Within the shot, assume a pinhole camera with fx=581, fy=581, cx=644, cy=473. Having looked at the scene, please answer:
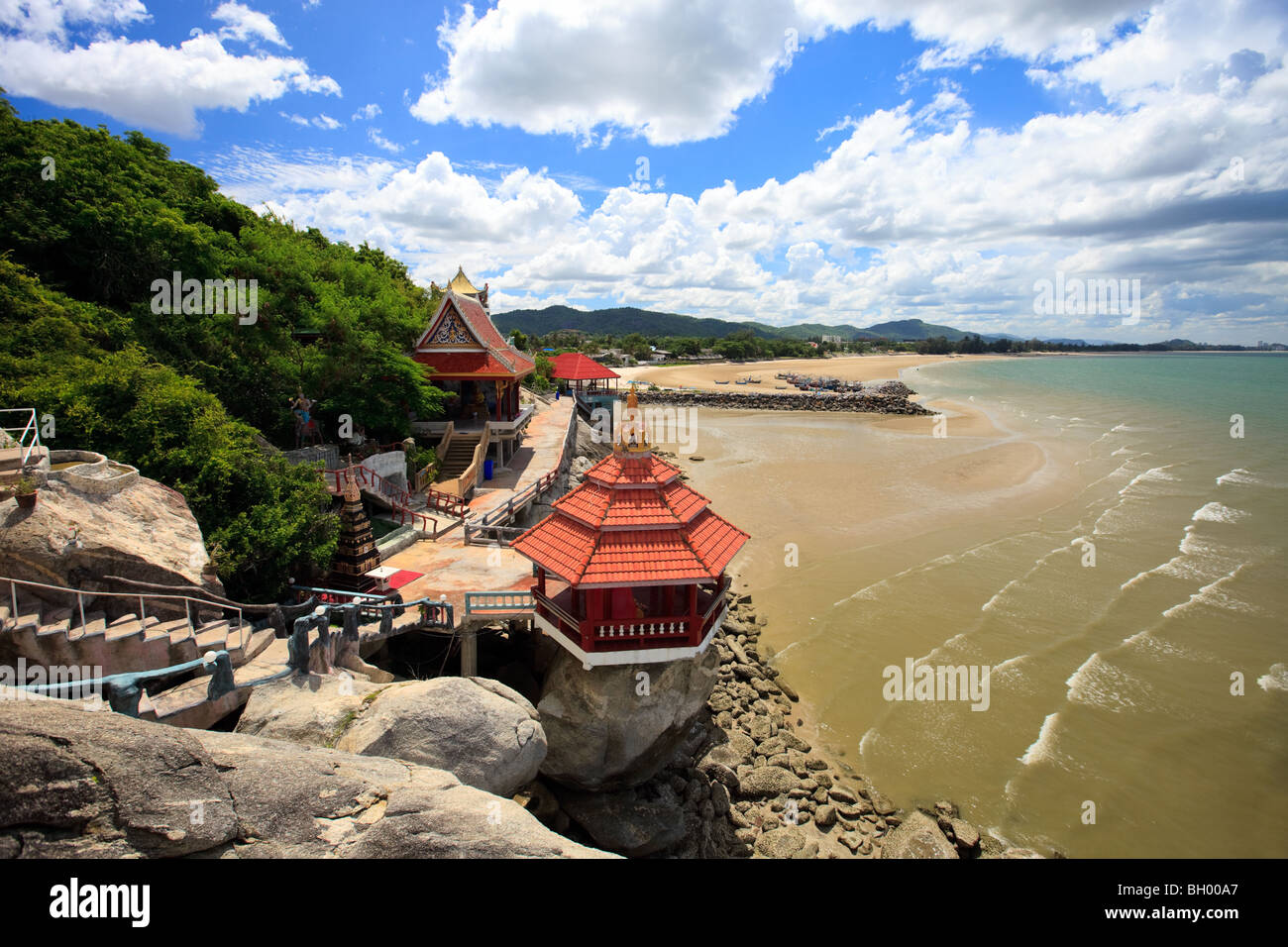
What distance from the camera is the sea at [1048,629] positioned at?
13.9 metres

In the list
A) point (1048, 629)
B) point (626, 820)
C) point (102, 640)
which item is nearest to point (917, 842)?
point (626, 820)

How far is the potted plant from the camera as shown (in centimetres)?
988

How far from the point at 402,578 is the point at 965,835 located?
1458 cm

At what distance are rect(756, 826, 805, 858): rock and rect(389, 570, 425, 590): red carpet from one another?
10.4 meters

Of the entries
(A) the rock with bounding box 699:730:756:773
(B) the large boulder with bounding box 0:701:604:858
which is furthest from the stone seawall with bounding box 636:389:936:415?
(B) the large boulder with bounding box 0:701:604:858

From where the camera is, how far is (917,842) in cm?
1238

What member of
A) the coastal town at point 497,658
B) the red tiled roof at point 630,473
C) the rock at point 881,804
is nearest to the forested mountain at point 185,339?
the coastal town at point 497,658

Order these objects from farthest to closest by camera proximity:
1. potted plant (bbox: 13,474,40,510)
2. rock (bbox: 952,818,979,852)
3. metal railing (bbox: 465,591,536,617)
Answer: metal railing (bbox: 465,591,536,617) → rock (bbox: 952,818,979,852) → potted plant (bbox: 13,474,40,510)

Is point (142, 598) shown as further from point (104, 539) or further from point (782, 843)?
point (782, 843)

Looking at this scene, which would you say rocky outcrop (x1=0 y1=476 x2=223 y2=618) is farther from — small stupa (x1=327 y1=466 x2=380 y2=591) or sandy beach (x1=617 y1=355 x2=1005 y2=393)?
sandy beach (x1=617 y1=355 x2=1005 y2=393)

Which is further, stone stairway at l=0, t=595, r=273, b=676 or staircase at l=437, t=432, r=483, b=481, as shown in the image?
staircase at l=437, t=432, r=483, b=481

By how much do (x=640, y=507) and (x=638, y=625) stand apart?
2435mm

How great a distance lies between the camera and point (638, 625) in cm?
1195
